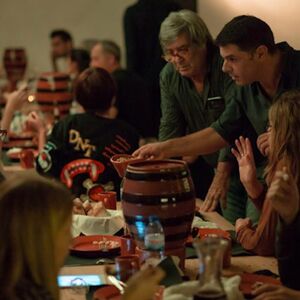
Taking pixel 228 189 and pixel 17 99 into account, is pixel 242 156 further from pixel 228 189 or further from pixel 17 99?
pixel 17 99

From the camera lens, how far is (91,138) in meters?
4.02

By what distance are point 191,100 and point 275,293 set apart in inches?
78.6

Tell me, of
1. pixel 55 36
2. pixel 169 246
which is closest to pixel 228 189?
pixel 169 246

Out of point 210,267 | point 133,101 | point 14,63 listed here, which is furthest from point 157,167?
point 14,63

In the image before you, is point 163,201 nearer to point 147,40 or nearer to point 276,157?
point 276,157

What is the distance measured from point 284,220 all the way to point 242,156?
64 cm

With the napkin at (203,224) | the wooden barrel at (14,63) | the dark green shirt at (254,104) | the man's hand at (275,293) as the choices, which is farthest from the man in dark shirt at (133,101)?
the man's hand at (275,293)

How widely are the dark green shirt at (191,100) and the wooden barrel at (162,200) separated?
129cm

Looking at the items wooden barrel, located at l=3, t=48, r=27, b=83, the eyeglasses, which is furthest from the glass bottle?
wooden barrel, located at l=3, t=48, r=27, b=83

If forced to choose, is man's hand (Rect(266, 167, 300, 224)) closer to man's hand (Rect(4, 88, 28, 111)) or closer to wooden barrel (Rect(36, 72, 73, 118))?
man's hand (Rect(4, 88, 28, 111))

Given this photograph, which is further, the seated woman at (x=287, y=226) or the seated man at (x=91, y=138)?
the seated man at (x=91, y=138)

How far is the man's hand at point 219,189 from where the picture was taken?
3.48 metres

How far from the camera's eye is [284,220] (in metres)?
2.30

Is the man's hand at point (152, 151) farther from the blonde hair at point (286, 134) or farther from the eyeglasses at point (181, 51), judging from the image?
the blonde hair at point (286, 134)
